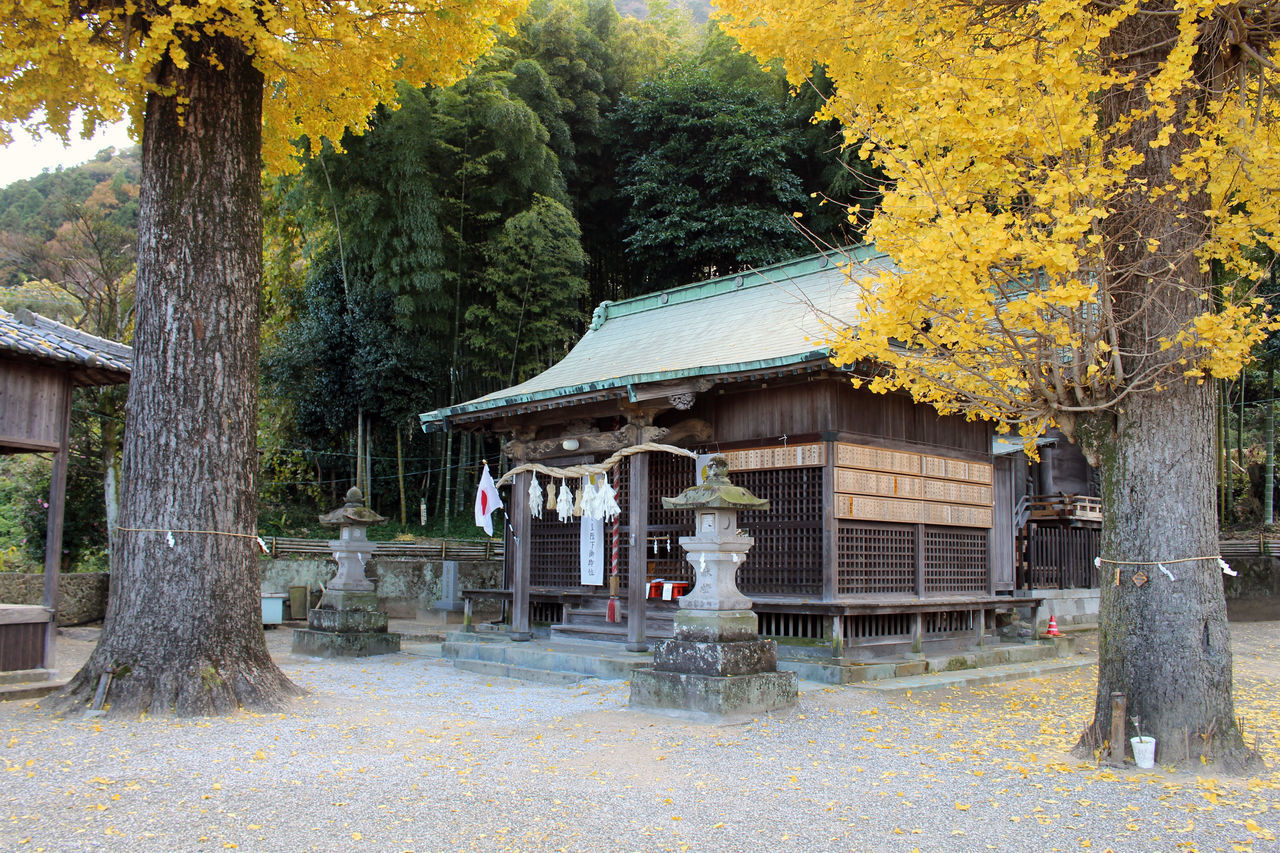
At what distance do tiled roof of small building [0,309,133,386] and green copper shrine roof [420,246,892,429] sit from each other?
4.42 metres

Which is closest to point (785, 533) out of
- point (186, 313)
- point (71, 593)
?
point (186, 313)

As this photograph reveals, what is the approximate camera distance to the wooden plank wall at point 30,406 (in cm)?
816

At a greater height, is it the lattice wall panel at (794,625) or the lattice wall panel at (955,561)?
the lattice wall panel at (955,561)

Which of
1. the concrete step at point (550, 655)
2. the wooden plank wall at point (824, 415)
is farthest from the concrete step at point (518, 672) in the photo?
the wooden plank wall at point (824, 415)

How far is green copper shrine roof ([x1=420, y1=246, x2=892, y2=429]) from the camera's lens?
10.4m

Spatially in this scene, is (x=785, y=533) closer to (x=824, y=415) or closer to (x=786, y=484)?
(x=786, y=484)

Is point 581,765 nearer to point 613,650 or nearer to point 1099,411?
point 1099,411

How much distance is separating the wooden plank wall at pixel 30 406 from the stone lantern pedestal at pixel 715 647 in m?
6.05

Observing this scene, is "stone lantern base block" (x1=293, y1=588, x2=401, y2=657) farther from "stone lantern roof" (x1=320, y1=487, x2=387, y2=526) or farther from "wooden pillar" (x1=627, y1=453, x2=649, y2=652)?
"wooden pillar" (x1=627, y1=453, x2=649, y2=652)

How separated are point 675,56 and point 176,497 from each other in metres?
22.4

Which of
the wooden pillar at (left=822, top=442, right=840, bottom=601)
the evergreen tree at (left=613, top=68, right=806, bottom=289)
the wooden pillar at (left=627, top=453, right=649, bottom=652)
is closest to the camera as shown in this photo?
the wooden pillar at (left=822, top=442, right=840, bottom=601)

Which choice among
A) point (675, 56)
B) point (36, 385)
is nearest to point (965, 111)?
point (36, 385)

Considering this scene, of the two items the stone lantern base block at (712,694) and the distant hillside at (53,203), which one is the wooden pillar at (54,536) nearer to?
the stone lantern base block at (712,694)

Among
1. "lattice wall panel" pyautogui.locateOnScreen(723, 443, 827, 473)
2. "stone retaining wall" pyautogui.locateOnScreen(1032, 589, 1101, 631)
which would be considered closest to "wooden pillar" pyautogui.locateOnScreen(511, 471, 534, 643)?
"lattice wall panel" pyautogui.locateOnScreen(723, 443, 827, 473)
